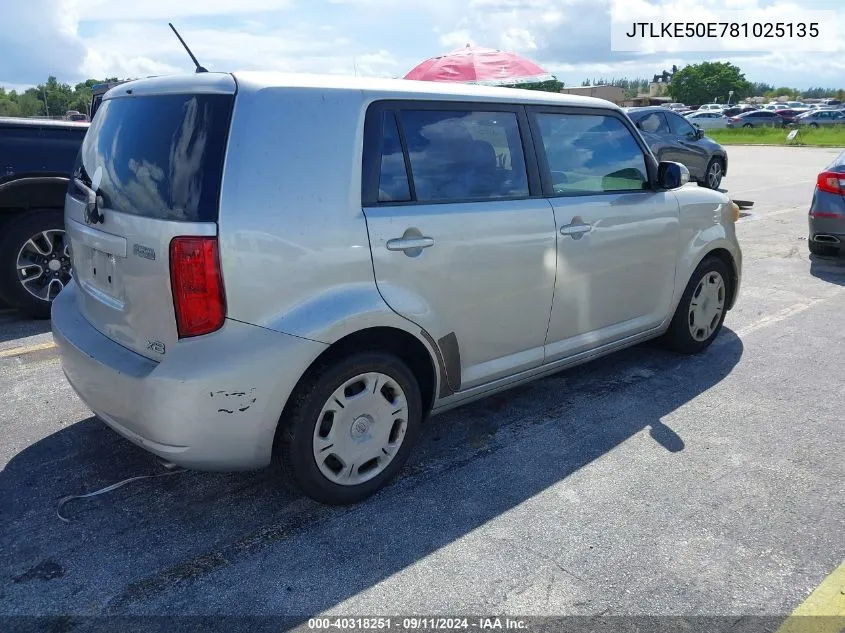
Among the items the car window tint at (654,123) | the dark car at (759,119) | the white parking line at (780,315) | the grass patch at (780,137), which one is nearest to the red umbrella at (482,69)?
the car window tint at (654,123)

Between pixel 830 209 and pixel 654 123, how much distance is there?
697 cm

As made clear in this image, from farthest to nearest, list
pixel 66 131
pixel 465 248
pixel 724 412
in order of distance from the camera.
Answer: pixel 66 131 < pixel 724 412 < pixel 465 248

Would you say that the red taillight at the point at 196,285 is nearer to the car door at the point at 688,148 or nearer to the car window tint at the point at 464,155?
the car window tint at the point at 464,155

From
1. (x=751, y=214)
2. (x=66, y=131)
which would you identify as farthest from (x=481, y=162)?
(x=751, y=214)

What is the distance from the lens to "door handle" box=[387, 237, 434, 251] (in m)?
2.95

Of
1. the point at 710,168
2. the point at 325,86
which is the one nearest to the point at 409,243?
the point at 325,86

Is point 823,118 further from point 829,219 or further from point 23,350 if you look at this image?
point 23,350

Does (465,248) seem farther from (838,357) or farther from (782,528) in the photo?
(838,357)

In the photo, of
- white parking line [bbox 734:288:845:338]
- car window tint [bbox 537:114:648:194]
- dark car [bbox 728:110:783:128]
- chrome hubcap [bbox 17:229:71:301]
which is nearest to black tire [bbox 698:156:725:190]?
white parking line [bbox 734:288:845:338]

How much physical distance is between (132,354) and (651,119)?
43.2ft

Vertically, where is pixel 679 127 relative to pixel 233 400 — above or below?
above

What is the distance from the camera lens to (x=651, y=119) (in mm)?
14016

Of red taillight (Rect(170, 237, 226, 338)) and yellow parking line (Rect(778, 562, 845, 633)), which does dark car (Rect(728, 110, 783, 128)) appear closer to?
yellow parking line (Rect(778, 562, 845, 633))

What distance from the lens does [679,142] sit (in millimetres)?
14227
